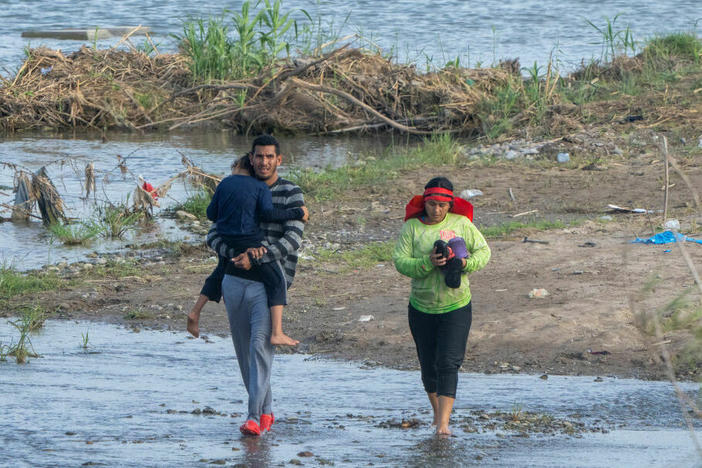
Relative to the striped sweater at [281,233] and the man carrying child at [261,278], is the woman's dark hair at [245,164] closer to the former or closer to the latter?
the man carrying child at [261,278]

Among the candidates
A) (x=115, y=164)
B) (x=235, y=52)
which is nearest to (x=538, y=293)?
(x=115, y=164)

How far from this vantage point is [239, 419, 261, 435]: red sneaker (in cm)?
536

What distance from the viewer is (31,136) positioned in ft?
55.9

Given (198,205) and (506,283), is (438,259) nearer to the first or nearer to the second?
(506,283)

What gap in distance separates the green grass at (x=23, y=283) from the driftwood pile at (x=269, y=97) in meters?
7.52

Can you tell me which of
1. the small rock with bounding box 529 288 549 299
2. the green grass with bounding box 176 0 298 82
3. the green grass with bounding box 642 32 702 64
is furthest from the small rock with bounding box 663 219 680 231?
the green grass with bounding box 176 0 298 82

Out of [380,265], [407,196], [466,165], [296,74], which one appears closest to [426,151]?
[466,165]

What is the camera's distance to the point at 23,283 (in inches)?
347

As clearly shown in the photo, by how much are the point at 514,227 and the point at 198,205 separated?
3756mm

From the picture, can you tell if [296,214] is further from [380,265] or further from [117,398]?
[380,265]

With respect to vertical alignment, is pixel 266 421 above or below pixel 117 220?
above

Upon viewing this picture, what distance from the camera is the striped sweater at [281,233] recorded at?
17.5 ft

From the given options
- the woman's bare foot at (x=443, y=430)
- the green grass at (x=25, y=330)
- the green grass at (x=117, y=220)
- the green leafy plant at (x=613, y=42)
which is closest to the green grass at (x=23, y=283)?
the green grass at (x=25, y=330)

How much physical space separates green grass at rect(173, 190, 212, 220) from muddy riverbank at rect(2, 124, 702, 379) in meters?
1.22
